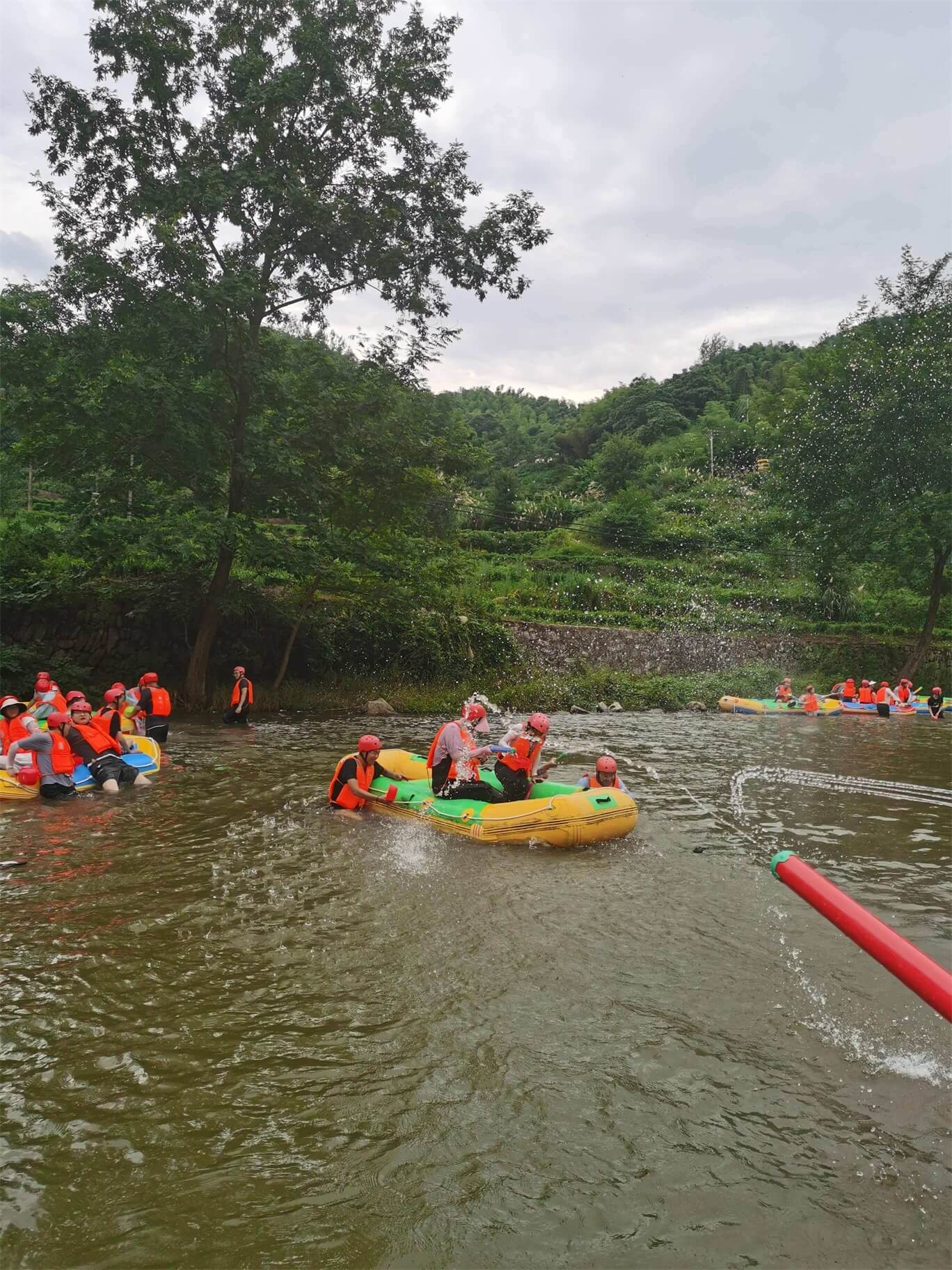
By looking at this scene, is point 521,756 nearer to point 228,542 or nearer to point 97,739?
point 97,739

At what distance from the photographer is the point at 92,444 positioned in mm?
14859

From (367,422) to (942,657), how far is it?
2438 cm

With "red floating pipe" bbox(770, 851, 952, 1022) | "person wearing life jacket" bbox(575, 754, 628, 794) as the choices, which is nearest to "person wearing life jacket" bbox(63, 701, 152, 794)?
"person wearing life jacket" bbox(575, 754, 628, 794)

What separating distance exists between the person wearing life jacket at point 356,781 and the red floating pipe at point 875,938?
740cm

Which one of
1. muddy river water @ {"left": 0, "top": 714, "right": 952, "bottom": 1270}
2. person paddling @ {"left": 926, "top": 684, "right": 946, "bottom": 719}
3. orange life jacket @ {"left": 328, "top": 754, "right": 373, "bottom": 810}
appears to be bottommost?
muddy river water @ {"left": 0, "top": 714, "right": 952, "bottom": 1270}

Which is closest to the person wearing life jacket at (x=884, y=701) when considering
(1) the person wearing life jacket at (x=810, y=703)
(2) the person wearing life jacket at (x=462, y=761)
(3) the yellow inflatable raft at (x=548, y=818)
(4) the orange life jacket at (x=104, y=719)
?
(1) the person wearing life jacket at (x=810, y=703)

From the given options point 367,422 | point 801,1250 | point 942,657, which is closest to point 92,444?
point 367,422

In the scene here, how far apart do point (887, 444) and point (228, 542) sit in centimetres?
2144

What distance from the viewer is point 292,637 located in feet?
61.9

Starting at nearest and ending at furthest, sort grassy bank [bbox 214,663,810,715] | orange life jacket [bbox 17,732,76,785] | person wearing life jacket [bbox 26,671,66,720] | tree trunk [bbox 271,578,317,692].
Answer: orange life jacket [bbox 17,732,76,785], person wearing life jacket [bbox 26,671,66,720], tree trunk [bbox 271,578,317,692], grassy bank [bbox 214,663,810,715]

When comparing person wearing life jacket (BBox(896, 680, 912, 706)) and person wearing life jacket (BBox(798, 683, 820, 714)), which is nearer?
person wearing life jacket (BBox(798, 683, 820, 714))

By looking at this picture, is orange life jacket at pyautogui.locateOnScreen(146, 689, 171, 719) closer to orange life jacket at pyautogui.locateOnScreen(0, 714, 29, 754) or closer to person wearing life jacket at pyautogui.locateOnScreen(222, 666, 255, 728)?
orange life jacket at pyautogui.locateOnScreen(0, 714, 29, 754)

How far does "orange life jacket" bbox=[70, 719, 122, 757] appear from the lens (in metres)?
11.0

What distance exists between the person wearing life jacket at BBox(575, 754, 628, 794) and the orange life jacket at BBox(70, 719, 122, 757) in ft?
21.3
